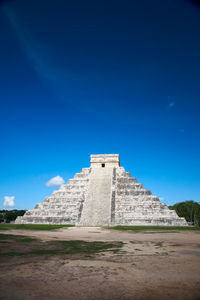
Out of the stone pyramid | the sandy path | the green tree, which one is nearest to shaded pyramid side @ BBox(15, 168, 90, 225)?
the stone pyramid

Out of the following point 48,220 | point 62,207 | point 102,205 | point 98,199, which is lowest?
point 48,220

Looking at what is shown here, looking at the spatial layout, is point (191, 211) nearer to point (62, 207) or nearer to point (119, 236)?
point (62, 207)

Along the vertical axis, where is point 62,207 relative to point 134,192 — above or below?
below

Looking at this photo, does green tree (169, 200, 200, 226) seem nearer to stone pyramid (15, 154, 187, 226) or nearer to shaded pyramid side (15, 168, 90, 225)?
stone pyramid (15, 154, 187, 226)

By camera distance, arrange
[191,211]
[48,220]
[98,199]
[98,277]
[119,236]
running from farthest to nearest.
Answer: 1. [191,211]
2. [98,199]
3. [48,220]
4. [119,236]
5. [98,277]

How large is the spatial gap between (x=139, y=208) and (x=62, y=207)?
27.0 feet

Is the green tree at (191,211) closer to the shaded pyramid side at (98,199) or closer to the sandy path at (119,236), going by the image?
the shaded pyramid side at (98,199)

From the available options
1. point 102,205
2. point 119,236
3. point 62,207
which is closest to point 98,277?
point 119,236

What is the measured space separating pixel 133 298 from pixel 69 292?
101 centimetres

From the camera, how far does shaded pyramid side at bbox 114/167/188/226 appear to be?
20.2 m

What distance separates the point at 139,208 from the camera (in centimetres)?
2180

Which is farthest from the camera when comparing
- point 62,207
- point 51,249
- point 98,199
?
point 98,199

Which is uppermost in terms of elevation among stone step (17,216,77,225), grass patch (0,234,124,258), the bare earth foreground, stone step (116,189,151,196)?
stone step (116,189,151,196)

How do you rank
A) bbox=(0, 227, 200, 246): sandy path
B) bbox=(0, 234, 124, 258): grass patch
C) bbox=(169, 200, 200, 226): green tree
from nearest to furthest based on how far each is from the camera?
bbox=(0, 234, 124, 258): grass patch → bbox=(0, 227, 200, 246): sandy path → bbox=(169, 200, 200, 226): green tree
